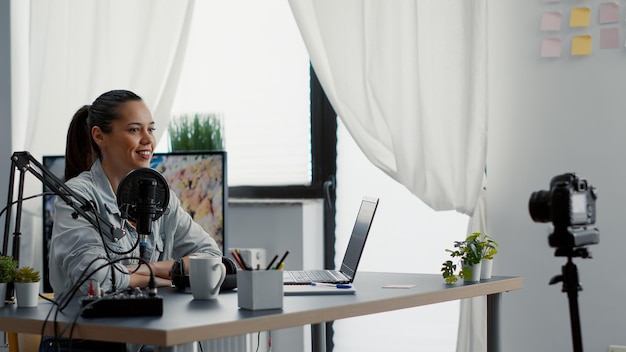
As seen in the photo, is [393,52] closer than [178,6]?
Yes

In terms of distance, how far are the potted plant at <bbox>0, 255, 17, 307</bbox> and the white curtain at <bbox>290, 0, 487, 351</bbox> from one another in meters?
1.81

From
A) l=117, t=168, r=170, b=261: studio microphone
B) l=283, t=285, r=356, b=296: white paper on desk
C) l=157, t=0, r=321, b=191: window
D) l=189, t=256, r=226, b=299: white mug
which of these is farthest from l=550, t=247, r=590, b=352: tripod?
l=157, t=0, r=321, b=191: window

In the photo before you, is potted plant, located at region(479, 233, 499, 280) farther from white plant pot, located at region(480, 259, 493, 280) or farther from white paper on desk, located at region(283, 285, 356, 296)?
white paper on desk, located at region(283, 285, 356, 296)

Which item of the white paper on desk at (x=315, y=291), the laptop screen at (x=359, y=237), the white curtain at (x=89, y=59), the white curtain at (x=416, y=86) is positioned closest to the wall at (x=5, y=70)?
the white curtain at (x=89, y=59)

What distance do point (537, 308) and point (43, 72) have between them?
2.64 m

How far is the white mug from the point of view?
1.97m

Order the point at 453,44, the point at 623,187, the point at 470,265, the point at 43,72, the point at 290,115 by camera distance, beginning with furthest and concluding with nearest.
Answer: the point at 43,72 → the point at 290,115 → the point at 453,44 → the point at 623,187 → the point at 470,265

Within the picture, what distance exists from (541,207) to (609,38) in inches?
59.1

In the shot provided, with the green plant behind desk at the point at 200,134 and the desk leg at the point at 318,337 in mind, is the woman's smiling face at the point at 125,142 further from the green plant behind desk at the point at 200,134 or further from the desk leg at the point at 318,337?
the green plant behind desk at the point at 200,134

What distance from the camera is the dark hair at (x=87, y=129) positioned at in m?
2.59

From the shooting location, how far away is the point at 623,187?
3.14m

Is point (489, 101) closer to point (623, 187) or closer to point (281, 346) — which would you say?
point (623, 187)

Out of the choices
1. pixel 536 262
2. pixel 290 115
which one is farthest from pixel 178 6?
pixel 536 262

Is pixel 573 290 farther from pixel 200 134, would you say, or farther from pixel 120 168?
pixel 200 134
